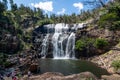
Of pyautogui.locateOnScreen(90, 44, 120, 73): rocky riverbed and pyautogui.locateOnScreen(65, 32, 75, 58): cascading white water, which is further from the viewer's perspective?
pyautogui.locateOnScreen(65, 32, 75, 58): cascading white water

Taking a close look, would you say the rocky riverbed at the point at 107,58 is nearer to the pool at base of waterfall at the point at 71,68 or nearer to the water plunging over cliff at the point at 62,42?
the pool at base of waterfall at the point at 71,68

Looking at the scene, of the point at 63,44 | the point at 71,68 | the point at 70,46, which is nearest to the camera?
the point at 71,68

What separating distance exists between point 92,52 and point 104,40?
630 centimetres

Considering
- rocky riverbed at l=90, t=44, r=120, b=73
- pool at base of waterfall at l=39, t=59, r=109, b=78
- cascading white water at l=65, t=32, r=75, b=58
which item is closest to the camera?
pool at base of waterfall at l=39, t=59, r=109, b=78

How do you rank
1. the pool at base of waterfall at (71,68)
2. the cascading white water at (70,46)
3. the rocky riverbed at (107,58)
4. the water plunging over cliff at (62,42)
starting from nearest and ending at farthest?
the pool at base of waterfall at (71,68) < the rocky riverbed at (107,58) < the cascading white water at (70,46) < the water plunging over cliff at (62,42)

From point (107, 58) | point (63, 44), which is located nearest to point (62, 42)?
point (63, 44)

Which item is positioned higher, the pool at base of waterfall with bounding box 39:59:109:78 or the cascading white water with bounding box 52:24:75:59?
the cascading white water with bounding box 52:24:75:59

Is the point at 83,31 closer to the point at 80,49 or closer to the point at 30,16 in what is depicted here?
the point at 80,49

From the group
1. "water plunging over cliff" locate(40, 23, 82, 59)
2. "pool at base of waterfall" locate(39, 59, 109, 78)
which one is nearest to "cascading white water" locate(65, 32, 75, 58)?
"water plunging over cliff" locate(40, 23, 82, 59)

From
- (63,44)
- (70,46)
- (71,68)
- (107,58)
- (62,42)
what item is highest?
(62,42)

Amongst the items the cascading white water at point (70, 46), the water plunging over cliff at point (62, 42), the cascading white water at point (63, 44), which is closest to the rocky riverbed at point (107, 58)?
the cascading white water at point (70, 46)

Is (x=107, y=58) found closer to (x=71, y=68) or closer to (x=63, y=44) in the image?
(x=71, y=68)

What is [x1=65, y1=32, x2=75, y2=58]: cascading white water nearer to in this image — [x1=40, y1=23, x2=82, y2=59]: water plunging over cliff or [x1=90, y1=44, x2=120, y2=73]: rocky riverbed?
[x1=40, y1=23, x2=82, y2=59]: water plunging over cliff

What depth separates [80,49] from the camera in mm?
70000
